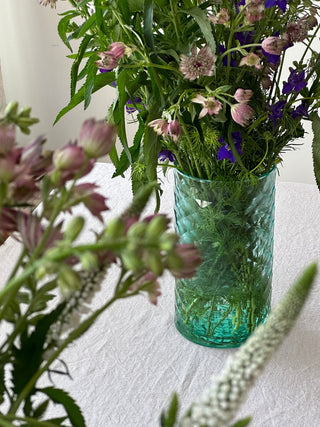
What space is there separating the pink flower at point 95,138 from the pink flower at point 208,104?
0.31 meters

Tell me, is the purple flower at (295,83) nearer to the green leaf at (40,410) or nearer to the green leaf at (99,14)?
the green leaf at (99,14)

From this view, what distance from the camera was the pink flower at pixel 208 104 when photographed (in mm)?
597

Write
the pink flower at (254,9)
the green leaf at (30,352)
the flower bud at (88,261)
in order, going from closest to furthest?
the flower bud at (88,261) < the green leaf at (30,352) < the pink flower at (254,9)

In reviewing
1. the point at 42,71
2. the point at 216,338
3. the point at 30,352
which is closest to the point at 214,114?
the point at 216,338

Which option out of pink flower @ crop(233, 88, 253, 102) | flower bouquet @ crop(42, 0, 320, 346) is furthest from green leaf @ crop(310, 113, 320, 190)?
pink flower @ crop(233, 88, 253, 102)

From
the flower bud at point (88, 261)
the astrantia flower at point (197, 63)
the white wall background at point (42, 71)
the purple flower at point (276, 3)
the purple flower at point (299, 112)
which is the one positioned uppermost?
the flower bud at point (88, 261)

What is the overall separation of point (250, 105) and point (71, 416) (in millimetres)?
381

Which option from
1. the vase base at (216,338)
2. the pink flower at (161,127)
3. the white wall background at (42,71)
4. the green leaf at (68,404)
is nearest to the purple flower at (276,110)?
the pink flower at (161,127)

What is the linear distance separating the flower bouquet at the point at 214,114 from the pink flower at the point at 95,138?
0.31 metres

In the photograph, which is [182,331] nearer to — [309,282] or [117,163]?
[117,163]

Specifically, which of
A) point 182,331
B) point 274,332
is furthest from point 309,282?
point 182,331

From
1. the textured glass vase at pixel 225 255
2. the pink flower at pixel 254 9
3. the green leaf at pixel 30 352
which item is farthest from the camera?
the textured glass vase at pixel 225 255

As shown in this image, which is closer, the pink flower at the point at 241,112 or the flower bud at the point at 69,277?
the flower bud at the point at 69,277

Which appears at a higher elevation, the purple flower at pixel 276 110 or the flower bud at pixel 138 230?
the flower bud at pixel 138 230
